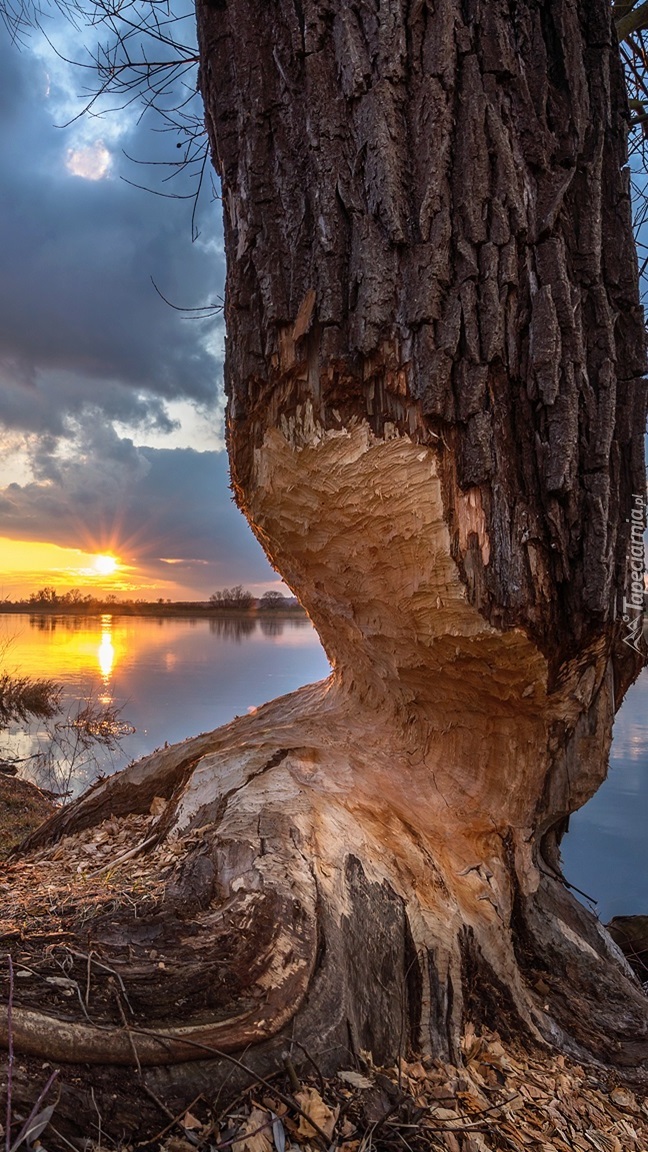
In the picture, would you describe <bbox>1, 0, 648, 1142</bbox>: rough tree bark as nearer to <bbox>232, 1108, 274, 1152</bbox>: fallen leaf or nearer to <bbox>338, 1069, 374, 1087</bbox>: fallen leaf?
<bbox>338, 1069, 374, 1087</bbox>: fallen leaf

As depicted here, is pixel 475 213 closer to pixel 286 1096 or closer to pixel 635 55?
pixel 286 1096

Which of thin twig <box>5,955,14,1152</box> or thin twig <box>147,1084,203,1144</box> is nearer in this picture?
thin twig <box>5,955,14,1152</box>

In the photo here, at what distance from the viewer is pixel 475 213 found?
1908 millimetres

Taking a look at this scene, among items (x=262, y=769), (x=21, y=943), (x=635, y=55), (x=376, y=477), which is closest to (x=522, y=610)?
(x=376, y=477)

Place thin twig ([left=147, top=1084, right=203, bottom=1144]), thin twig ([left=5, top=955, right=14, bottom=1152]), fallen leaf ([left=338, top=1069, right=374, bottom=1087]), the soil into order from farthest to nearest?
the soil → fallen leaf ([left=338, top=1069, right=374, bottom=1087]) → thin twig ([left=147, top=1084, right=203, bottom=1144]) → thin twig ([left=5, top=955, right=14, bottom=1152])

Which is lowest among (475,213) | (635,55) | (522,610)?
(522,610)

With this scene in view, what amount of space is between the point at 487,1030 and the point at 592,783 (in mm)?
909

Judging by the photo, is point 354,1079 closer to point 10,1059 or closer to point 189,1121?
point 189,1121

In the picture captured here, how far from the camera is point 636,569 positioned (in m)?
2.17

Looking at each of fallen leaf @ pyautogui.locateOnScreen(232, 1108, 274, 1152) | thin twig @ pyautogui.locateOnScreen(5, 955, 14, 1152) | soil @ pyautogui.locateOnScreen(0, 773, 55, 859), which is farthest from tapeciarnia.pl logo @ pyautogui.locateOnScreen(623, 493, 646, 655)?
soil @ pyautogui.locateOnScreen(0, 773, 55, 859)

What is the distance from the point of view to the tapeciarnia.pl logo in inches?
84.6

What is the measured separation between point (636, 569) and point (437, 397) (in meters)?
0.88

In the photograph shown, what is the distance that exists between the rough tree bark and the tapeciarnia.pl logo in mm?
36

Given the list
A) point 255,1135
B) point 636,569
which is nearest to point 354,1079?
point 255,1135
